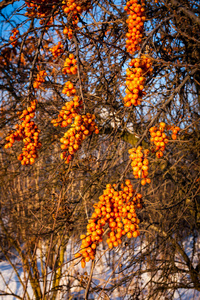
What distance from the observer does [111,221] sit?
114 centimetres

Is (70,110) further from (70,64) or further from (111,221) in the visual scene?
(111,221)

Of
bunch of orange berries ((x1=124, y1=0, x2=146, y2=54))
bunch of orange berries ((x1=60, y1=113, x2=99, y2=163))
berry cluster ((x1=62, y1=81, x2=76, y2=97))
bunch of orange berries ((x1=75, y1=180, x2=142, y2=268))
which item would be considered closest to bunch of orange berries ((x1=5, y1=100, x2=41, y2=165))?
berry cluster ((x1=62, y1=81, x2=76, y2=97))

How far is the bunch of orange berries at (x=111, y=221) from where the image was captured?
1073mm

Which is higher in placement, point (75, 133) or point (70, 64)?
point (70, 64)

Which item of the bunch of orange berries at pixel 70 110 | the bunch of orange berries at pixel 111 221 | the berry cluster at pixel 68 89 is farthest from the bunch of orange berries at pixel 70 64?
the bunch of orange berries at pixel 111 221

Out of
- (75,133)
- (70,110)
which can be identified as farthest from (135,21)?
(75,133)

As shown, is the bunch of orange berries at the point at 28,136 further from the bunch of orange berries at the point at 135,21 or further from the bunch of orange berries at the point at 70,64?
the bunch of orange berries at the point at 135,21

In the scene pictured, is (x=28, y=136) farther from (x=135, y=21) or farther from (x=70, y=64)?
(x=135, y=21)

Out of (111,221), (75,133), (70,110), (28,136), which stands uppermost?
(28,136)

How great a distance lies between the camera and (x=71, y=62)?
1.51 metres

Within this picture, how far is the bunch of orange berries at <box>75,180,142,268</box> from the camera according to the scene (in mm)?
1073

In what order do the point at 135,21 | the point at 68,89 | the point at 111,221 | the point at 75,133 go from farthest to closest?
the point at 135,21, the point at 68,89, the point at 75,133, the point at 111,221

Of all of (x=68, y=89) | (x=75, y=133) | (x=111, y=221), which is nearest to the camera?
(x=111, y=221)

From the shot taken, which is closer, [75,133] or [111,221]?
[111,221]
